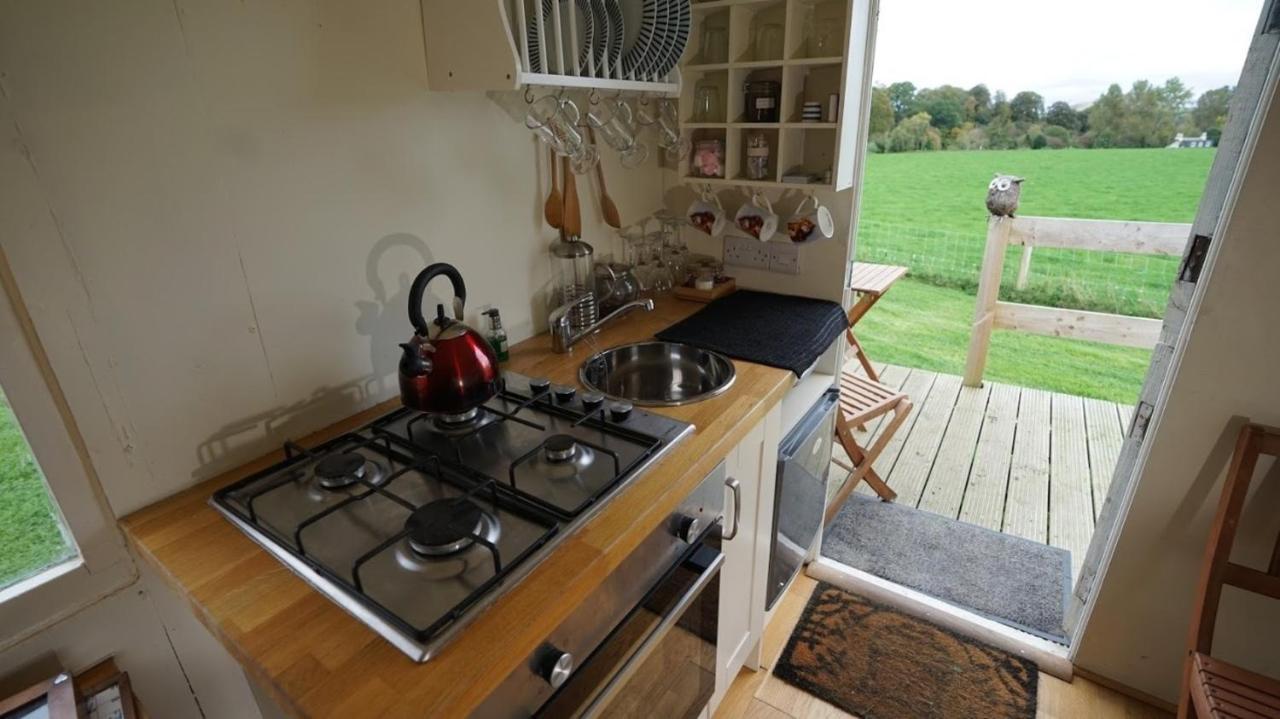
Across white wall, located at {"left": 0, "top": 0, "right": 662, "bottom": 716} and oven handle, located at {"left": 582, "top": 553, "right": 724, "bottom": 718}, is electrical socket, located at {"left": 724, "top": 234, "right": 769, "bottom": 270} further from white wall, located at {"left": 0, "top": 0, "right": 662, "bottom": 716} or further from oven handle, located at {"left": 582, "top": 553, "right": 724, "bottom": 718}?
oven handle, located at {"left": 582, "top": 553, "right": 724, "bottom": 718}

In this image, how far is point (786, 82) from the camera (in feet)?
5.08

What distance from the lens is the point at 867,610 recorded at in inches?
73.6

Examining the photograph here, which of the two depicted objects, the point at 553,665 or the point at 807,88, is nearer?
the point at 553,665

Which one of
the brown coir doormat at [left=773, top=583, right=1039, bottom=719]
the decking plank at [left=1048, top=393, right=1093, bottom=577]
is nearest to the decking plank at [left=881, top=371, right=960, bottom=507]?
the decking plank at [left=1048, top=393, right=1093, bottom=577]

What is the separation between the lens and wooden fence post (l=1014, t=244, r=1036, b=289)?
3.14m

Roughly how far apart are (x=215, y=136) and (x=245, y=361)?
0.35m

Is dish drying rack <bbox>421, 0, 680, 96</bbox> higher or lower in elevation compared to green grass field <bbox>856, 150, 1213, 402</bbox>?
higher

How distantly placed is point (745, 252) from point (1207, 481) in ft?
4.17

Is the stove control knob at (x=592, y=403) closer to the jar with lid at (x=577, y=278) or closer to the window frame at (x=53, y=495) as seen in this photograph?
the jar with lid at (x=577, y=278)

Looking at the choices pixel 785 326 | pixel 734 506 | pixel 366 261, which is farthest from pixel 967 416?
pixel 366 261

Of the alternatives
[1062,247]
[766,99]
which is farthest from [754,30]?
[1062,247]

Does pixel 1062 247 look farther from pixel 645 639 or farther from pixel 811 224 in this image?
pixel 645 639

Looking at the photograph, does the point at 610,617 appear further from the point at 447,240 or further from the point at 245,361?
the point at 447,240

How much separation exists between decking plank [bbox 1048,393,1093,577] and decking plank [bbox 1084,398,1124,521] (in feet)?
0.07
